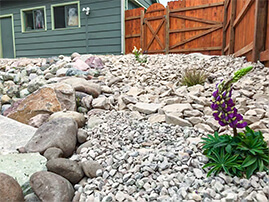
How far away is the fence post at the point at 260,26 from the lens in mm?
3148

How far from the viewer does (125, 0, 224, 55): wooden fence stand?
6.66 metres

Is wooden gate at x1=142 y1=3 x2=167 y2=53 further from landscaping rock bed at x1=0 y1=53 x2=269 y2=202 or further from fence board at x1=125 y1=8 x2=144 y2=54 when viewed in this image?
landscaping rock bed at x1=0 y1=53 x2=269 y2=202

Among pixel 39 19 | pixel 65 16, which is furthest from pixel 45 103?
pixel 39 19

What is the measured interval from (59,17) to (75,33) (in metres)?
0.98

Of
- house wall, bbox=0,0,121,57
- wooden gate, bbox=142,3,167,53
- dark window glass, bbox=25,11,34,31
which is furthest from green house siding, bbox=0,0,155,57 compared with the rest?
wooden gate, bbox=142,3,167,53

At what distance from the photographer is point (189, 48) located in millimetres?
7066

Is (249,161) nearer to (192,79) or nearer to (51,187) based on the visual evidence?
(51,187)

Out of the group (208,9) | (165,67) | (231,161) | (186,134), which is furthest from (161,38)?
(231,161)

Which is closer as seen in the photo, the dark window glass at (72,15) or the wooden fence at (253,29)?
the wooden fence at (253,29)

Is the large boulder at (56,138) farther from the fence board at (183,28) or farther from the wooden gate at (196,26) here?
the wooden gate at (196,26)

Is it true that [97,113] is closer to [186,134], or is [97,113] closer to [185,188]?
[186,134]

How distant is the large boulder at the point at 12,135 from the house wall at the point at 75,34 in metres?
5.44

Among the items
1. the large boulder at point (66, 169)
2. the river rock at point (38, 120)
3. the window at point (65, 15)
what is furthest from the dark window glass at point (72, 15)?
the large boulder at point (66, 169)

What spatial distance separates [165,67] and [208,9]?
3416 mm
